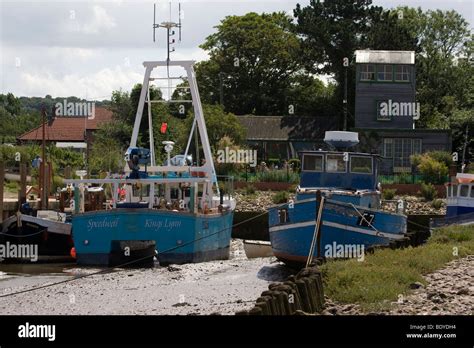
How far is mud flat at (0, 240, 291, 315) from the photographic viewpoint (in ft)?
63.9

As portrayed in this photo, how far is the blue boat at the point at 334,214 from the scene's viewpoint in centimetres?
2631

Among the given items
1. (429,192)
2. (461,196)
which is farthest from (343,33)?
(461,196)

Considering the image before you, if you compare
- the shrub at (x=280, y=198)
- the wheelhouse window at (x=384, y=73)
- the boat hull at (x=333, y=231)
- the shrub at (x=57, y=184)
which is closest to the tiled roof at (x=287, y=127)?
the wheelhouse window at (x=384, y=73)

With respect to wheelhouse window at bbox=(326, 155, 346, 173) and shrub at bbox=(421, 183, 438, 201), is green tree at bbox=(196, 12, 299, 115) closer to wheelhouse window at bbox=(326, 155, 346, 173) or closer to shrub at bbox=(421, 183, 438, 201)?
shrub at bbox=(421, 183, 438, 201)

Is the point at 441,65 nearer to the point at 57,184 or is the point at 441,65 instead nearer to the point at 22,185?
the point at 57,184

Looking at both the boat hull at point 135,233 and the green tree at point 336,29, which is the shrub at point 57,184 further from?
the green tree at point 336,29

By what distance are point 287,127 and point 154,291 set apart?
4320cm

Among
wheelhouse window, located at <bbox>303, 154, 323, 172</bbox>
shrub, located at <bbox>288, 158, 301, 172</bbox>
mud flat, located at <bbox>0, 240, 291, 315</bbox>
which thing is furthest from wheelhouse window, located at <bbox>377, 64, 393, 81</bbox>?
mud flat, located at <bbox>0, 240, 291, 315</bbox>

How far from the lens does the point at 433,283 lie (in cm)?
1875

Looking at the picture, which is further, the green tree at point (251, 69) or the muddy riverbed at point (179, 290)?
the green tree at point (251, 69)

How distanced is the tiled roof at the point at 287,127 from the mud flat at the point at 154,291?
34.3 metres

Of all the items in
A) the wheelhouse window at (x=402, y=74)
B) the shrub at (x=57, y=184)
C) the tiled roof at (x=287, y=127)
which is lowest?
the shrub at (x=57, y=184)

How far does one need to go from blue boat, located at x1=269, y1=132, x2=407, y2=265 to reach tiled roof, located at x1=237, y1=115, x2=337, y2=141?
32.9 meters
